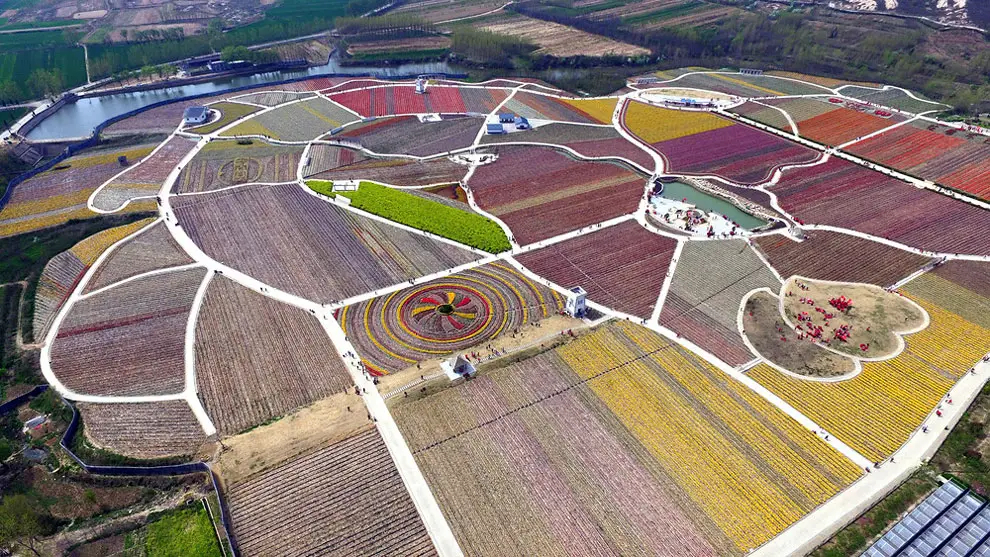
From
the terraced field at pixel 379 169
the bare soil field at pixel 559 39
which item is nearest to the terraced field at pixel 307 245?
the terraced field at pixel 379 169

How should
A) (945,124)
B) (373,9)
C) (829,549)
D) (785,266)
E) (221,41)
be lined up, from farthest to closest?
(373,9) < (221,41) < (945,124) < (785,266) < (829,549)

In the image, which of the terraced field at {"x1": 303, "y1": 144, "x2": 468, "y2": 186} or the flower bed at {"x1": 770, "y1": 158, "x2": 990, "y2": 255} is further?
the terraced field at {"x1": 303, "y1": 144, "x2": 468, "y2": 186}

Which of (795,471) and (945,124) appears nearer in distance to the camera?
(795,471)

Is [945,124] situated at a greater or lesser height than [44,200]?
greater

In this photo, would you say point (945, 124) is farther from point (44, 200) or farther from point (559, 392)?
point (44, 200)

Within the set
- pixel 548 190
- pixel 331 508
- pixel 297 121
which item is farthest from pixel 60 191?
pixel 331 508

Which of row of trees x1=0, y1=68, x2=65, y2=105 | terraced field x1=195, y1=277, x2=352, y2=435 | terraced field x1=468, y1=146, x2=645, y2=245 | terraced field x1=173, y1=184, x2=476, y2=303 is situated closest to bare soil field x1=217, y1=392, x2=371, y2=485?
terraced field x1=195, y1=277, x2=352, y2=435

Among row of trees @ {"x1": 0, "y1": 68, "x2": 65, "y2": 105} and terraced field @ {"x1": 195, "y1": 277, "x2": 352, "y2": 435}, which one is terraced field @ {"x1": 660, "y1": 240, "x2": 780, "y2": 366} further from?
row of trees @ {"x1": 0, "y1": 68, "x2": 65, "y2": 105}

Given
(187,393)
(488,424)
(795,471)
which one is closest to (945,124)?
(795,471)
